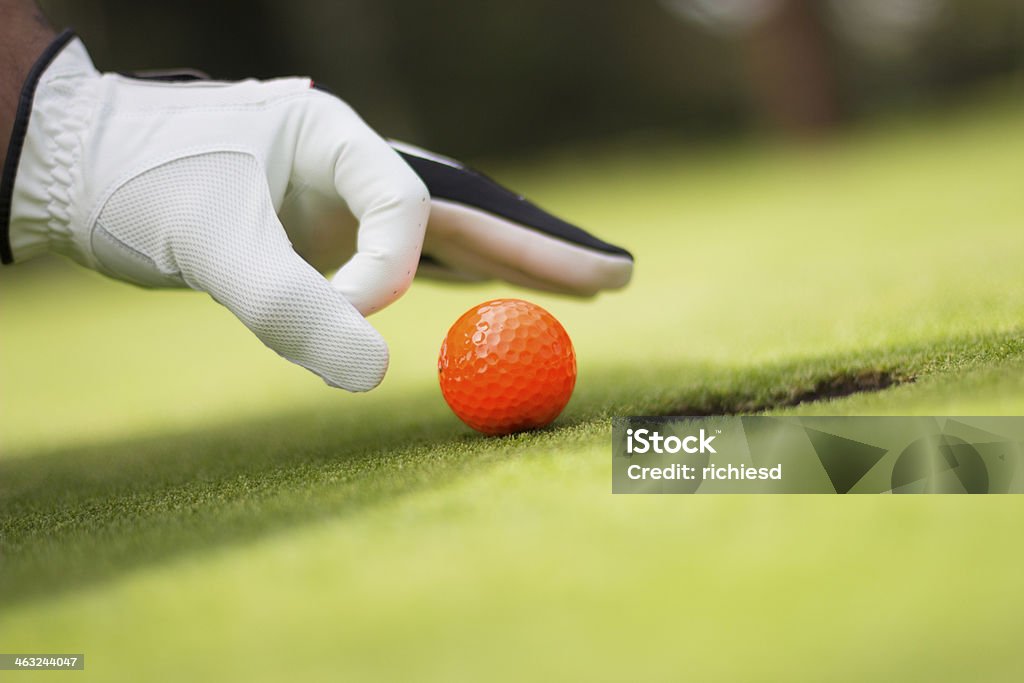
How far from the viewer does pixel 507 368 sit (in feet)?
6.12

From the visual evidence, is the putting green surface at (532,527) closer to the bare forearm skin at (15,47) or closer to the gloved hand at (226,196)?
the gloved hand at (226,196)

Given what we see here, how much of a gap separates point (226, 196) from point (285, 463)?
0.53 meters

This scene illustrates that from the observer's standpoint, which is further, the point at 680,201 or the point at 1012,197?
the point at 680,201

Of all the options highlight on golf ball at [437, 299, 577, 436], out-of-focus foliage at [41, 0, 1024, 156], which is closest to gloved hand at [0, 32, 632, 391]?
highlight on golf ball at [437, 299, 577, 436]

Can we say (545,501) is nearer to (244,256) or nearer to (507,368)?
(507,368)

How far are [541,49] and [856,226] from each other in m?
9.82

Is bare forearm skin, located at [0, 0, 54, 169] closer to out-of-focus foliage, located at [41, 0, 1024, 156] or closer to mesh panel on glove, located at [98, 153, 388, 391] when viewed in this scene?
mesh panel on glove, located at [98, 153, 388, 391]

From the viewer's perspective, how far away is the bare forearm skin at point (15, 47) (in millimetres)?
1949

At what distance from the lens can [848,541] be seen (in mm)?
1174

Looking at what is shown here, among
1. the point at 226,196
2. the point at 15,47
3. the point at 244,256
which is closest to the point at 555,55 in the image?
the point at 15,47

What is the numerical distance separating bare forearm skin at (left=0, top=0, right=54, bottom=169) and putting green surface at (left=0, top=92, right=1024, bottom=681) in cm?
74

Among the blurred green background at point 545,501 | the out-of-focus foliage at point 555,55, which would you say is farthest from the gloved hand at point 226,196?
the out-of-focus foliage at point 555,55

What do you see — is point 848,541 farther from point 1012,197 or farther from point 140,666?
point 1012,197

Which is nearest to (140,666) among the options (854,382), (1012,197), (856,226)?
(854,382)
